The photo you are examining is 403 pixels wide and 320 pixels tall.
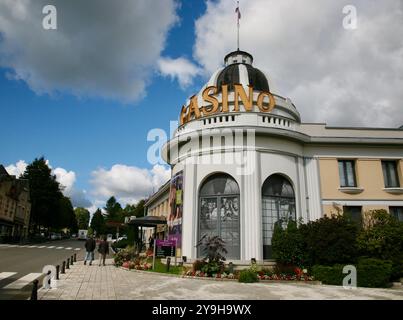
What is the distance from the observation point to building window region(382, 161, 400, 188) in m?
20.0

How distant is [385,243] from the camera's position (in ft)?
50.6

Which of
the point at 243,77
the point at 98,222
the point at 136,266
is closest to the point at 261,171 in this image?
the point at 243,77

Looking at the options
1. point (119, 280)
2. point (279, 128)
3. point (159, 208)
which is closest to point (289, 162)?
point (279, 128)

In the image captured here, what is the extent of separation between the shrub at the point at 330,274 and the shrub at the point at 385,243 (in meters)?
2.48

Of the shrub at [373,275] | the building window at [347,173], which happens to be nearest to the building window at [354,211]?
the building window at [347,173]

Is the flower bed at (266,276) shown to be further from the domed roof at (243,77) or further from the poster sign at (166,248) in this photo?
the domed roof at (243,77)

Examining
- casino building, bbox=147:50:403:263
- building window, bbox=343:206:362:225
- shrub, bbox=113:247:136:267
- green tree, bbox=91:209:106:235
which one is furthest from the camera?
green tree, bbox=91:209:106:235

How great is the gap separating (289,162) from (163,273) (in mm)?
9476

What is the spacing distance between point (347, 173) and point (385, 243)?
18.5 ft

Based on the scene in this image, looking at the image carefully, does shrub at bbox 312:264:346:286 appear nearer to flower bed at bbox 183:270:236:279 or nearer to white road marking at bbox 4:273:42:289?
flower bed at bbox 183:270:236:279

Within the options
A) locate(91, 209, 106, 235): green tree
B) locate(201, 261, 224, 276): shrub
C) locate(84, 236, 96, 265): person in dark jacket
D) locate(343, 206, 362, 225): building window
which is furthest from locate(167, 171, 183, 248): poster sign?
locate(91, 209, 106, 235): green tree

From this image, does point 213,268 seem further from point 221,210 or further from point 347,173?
point 347,173

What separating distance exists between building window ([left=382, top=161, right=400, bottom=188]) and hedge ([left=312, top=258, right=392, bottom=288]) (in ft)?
25.0
